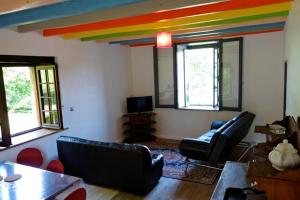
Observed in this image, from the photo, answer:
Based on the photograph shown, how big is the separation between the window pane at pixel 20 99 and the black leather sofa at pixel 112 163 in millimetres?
769

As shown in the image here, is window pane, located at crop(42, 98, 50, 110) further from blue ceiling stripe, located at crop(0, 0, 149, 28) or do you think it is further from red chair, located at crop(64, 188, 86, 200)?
red chair, located at crop(64, 188, 86, 200)

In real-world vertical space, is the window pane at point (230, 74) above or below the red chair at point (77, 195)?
above

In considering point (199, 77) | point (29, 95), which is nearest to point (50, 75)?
point (29, 95)

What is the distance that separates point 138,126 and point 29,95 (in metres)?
2.60

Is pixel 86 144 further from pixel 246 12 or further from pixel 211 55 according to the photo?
pixel 211 55

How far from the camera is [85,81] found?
4.66m

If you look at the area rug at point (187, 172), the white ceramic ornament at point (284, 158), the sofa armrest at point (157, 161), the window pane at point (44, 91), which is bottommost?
the area rug at point (187, 172)

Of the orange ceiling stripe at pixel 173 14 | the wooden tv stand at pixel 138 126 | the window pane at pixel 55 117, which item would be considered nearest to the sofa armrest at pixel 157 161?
the window pane at pixel 55 117

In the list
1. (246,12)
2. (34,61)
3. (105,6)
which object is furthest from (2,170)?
(246,12)

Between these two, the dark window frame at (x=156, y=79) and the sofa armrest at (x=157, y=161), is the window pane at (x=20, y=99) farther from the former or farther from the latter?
the dark window frame at (x=156, y=79)

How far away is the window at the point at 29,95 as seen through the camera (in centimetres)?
345

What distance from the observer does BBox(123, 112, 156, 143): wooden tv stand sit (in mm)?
5637

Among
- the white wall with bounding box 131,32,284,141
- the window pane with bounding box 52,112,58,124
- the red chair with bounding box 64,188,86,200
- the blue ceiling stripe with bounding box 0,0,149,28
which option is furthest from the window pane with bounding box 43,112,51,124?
the white wall with bounding box 131,32,284,141

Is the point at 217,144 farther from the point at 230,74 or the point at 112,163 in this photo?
the point at 230,74
